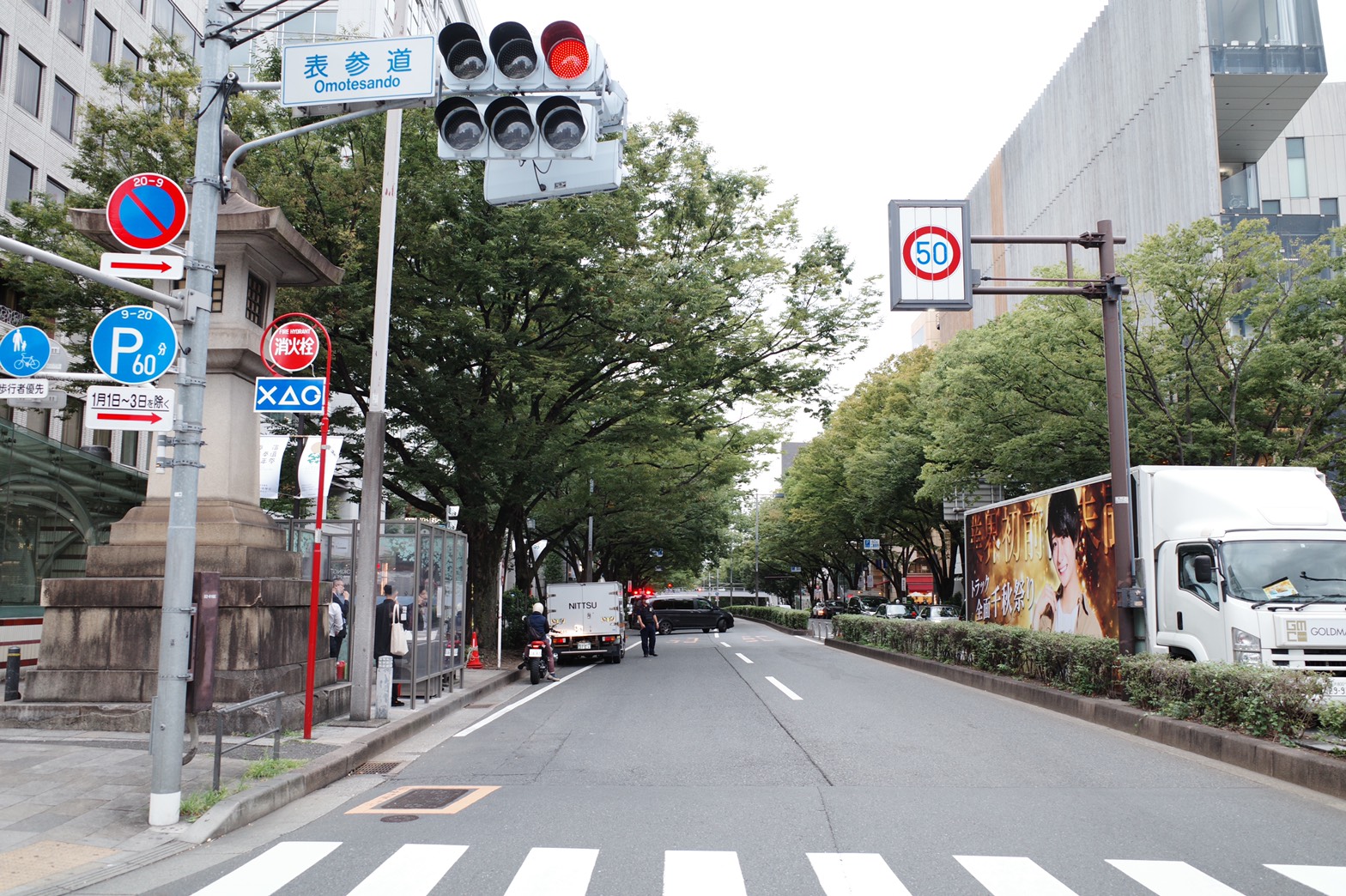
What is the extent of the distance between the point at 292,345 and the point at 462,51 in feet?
15.9

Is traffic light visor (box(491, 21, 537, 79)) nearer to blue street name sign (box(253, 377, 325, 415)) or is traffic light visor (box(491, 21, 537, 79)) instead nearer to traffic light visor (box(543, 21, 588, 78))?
traffic light visor (box(543, 21, 588, 78))

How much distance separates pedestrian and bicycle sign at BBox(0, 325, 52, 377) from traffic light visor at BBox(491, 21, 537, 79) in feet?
13.7

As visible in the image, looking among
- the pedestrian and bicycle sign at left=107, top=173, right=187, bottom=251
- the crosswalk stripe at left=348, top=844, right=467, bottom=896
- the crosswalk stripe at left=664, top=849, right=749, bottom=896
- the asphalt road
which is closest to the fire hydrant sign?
the pedestrian and bicycle sign at left=107, top=173, right=187, bottom=251

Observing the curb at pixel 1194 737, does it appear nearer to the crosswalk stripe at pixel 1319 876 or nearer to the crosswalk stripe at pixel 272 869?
the crosswalk stripe at pixel 1319 876

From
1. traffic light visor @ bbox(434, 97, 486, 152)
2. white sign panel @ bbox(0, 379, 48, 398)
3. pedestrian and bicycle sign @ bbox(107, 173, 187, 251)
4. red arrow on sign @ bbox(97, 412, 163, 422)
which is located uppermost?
traffic light visor @ bbox(434, 97, 486, 152)

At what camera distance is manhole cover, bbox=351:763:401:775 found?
33.0 ft

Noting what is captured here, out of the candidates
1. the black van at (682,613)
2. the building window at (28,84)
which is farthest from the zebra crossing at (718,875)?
the black van at (682,613)

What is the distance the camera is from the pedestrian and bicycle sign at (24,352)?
781cm

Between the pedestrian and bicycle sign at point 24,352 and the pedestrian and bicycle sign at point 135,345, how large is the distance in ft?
2.18

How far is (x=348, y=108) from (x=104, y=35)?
29921mm

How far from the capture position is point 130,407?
746cm

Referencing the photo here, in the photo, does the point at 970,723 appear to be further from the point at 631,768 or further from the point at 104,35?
the point at 104,35

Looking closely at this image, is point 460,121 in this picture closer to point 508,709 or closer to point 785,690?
point 508,709

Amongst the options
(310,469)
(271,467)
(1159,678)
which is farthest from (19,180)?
(1159,678)
